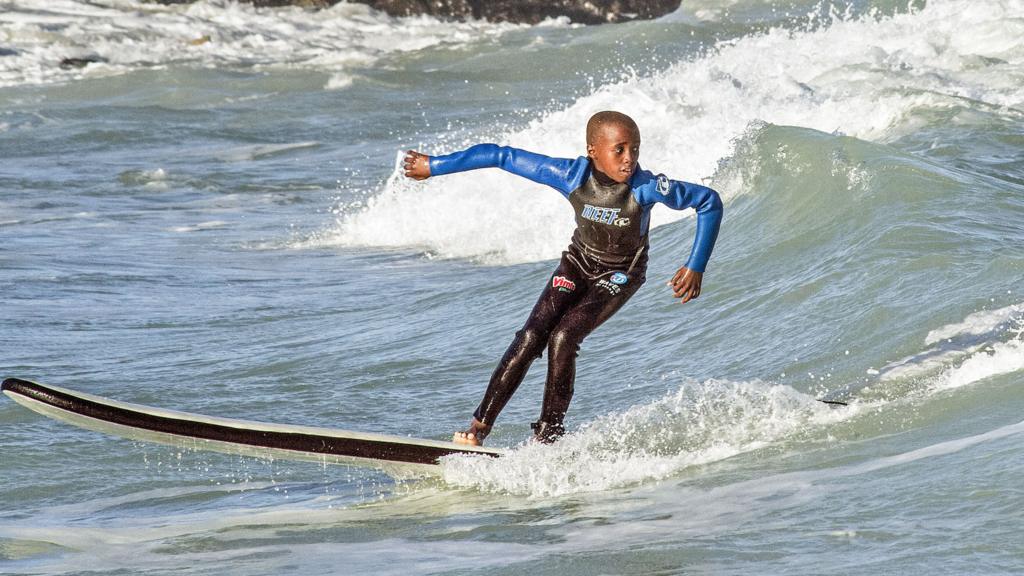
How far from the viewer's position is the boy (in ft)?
17.8

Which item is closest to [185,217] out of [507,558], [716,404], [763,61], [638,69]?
[763,61]

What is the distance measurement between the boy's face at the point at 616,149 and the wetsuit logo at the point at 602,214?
0.16m

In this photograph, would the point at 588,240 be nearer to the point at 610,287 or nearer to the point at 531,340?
the point at 610,287

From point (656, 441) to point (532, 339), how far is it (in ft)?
2.76

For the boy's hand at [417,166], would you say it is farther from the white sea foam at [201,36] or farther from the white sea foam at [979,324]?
the white sea foam at [201,36]

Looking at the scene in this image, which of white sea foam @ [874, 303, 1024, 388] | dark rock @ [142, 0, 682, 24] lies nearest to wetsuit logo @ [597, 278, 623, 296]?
white sea foam @ [874, 303, 1024, 388]

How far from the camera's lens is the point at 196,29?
33562mm

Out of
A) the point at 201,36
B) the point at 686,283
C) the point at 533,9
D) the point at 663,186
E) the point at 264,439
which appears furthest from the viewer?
the point at 533,9

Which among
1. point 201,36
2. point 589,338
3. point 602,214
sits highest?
point 602,214

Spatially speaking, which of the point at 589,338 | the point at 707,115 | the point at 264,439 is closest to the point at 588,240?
the point at 264,439

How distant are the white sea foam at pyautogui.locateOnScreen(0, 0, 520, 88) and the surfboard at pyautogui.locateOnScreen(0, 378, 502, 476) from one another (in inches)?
942

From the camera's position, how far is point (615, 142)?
542 centimetres

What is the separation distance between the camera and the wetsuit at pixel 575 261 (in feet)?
18.3

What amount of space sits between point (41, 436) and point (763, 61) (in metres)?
13.6
